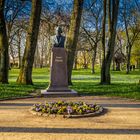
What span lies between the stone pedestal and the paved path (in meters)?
5.30

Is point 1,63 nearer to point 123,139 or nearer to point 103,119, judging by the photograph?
point 103,119

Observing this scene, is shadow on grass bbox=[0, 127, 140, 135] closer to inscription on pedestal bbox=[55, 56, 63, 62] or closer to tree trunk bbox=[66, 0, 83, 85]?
inscription on pedestal bbox=[55, 56, 63, 62]

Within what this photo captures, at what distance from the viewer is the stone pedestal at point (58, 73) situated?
16.7 metres

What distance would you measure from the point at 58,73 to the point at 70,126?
823 centimetres

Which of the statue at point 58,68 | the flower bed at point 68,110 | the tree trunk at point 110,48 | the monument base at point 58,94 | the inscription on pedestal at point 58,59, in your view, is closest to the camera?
the flower bed at point 68,110

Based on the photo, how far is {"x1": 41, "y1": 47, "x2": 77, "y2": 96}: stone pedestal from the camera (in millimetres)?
16688

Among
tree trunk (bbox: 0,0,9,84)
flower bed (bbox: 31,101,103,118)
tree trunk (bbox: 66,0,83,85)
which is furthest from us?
tree trunk (bbox: 0,0,9,84)

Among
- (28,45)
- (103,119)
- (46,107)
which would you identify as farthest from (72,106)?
(28,45)

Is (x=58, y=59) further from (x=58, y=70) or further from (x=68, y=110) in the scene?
(x=68, y=110)

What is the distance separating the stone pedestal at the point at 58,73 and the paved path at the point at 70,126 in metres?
5.30

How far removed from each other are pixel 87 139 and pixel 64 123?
71.3 inches

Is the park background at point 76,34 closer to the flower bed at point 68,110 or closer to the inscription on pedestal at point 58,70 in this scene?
the inscription on pedestal at point 58,70

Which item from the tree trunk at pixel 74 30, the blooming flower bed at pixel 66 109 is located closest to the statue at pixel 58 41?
the tree trunk at pixel 74 30

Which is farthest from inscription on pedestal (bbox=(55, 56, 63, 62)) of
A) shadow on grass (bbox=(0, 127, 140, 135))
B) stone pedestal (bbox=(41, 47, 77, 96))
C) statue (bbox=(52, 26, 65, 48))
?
shadow on grass (bbox=(0, 127, 140, 135))
